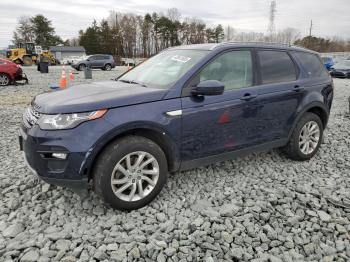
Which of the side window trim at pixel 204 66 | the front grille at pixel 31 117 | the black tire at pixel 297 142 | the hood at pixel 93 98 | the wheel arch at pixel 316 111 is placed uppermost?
the side window trim at pixel 204 66

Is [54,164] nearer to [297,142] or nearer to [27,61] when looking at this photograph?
[297,142]

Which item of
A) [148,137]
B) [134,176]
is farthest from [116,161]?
[148,137]

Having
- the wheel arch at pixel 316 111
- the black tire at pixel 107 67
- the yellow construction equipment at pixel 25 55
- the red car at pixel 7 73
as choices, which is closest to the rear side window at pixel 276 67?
the wheel arch at pixel 316 111

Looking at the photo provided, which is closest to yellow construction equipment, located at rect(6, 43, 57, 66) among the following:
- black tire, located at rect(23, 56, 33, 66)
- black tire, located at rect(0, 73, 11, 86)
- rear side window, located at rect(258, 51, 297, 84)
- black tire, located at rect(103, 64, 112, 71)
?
black tire, located at rect(23, 56, 33, 66)

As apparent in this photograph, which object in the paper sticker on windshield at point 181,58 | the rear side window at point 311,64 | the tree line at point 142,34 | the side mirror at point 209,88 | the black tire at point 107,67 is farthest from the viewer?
the tree line at point 142,34

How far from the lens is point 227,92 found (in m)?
3.57

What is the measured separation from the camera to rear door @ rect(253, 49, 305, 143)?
391 cm

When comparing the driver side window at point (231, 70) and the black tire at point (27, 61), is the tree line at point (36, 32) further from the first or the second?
the driver side window at point (231, 70)

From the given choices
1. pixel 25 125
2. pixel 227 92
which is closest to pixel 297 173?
pixel 227 92

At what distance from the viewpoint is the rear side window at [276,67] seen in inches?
157

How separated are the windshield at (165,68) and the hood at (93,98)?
0.74 ft

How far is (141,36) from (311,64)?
74392mm

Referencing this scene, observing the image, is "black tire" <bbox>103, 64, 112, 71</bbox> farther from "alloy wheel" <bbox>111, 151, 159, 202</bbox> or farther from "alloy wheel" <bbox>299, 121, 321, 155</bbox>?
"alloy wheel" <bbox>111, 151, 159, 202</bbox>

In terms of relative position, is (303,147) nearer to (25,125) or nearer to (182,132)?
(182,132)
